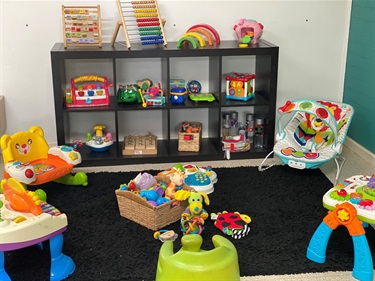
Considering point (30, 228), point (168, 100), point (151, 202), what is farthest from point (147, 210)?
point (168, 100)

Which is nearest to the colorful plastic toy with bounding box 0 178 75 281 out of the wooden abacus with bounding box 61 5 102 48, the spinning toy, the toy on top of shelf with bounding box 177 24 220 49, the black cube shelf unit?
the spinning toy

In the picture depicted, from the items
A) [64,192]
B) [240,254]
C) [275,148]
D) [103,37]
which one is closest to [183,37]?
[103,37]

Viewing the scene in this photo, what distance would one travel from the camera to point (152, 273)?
2.58 meters

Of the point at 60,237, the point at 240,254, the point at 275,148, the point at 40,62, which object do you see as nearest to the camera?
the point at 60,237

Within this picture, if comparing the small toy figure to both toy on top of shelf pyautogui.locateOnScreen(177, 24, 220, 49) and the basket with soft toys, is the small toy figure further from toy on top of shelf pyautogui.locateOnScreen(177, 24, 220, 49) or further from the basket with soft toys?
toy on top of shelf pyautogui.locateOnScreen(177, 24, 220, 49)

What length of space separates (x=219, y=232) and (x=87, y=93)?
1.50m

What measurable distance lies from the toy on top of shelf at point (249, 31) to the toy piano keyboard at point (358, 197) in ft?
4.86

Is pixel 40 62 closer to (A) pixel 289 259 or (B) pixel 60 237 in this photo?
(B) pixel 60 237

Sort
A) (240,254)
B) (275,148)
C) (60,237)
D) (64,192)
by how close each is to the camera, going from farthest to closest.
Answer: (275,148)
(64,192)
(240,254)
(60,237)

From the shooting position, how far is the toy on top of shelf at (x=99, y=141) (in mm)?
3967

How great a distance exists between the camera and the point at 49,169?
3381 mm

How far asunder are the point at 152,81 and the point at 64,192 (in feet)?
3.78

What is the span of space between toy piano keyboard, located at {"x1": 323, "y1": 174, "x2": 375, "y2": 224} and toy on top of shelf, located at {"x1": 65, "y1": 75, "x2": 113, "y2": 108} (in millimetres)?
1832

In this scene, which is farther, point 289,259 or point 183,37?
point 183,37
